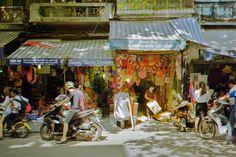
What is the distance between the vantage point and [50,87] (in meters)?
15.4

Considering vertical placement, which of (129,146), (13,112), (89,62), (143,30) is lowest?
(129,146)

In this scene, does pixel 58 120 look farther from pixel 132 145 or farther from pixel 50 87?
pixel 50 87

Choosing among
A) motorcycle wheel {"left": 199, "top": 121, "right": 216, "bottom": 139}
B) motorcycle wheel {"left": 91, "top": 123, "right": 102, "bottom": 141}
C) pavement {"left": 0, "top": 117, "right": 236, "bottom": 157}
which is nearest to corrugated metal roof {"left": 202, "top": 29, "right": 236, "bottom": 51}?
Result: motorcycle wheel {"left": 199, "top": 121, "right": 216, "bottom": 139}

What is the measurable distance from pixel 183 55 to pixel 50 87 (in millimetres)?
6055

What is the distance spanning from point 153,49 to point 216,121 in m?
3.46

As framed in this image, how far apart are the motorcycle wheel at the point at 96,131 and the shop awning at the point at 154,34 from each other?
3045 millimetres

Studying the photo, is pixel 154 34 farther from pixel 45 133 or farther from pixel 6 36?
pixel 6 36

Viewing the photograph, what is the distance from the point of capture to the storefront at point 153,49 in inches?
458

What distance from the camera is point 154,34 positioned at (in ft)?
40.6

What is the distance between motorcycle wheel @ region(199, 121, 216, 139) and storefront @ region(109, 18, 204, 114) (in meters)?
2.97

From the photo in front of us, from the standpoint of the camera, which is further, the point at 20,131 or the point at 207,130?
the point at 20,131

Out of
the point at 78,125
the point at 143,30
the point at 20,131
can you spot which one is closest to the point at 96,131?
the point at 78,125


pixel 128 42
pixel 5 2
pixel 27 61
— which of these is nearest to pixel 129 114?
pixel 128 42

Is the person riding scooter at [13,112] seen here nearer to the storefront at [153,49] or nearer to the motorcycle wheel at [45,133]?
the motorcycle wheel at [45,133]
